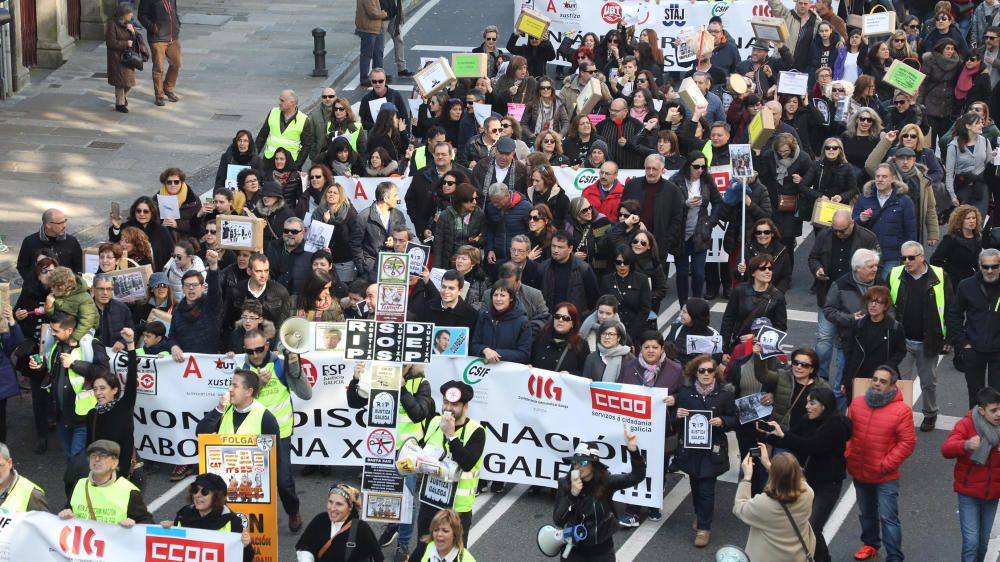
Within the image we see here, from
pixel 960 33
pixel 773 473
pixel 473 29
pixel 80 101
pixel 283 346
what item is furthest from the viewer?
pixel 473 29

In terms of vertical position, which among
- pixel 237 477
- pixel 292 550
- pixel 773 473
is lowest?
pixel 292 550

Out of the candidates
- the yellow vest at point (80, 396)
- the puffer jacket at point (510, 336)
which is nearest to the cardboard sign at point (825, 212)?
the puffer jacket at point (510, 336)

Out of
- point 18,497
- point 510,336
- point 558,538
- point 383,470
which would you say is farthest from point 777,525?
point 18,497

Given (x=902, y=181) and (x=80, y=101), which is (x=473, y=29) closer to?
(x=80, y=101)

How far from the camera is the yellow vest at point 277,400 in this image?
41.8ft

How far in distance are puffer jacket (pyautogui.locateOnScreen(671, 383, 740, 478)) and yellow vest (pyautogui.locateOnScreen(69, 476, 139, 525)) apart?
4210 mm

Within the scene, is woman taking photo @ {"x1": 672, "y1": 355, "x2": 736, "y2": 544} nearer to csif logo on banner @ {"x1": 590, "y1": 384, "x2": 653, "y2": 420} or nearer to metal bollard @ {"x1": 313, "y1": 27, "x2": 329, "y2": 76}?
csif logo on banner @ {"x1": 590, "y1": 384, "x2": 653, "y2": 420}

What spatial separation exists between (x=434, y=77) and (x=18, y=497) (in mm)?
9931

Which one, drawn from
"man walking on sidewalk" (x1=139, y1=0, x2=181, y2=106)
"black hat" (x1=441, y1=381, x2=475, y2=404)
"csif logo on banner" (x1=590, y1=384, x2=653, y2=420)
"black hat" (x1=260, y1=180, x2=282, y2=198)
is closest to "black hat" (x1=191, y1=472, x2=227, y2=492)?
"black hat" (x1=441, y1=381, x2=475, y2=404)

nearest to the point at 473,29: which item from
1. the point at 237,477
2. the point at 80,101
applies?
the point at 80,101

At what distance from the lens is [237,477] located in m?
11.7

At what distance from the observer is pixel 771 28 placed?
21.8 metres

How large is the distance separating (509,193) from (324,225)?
184 centimetres

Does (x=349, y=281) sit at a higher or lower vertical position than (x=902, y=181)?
lower
